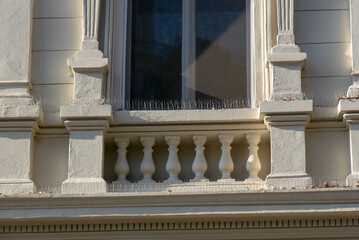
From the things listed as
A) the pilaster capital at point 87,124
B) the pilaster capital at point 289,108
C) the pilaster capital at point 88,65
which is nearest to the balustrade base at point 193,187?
the pilaster capital at point 87,124

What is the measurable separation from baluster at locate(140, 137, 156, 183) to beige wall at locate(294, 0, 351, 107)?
79.4 inches

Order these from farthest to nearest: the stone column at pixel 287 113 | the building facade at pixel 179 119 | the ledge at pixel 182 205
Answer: the stone column at pixel 287 113
the building facade at pixel 179 119
the ledge at pixel 182 205

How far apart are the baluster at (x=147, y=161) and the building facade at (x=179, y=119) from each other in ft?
0.06

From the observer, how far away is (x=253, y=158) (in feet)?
42.5

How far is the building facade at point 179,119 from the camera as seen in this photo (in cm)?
1226

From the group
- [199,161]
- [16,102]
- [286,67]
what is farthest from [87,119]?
[286,67]

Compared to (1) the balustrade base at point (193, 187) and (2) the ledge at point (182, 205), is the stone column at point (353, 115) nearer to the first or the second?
(2) the ledge at point (182, 205)

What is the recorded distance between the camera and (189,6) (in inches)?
551

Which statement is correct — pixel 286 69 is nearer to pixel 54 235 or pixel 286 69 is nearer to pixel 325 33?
pixel 325 33

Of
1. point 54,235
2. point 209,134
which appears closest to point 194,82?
point 209,134

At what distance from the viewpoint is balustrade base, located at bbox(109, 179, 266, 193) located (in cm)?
1279

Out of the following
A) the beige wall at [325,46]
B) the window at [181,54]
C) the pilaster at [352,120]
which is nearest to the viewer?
the pilaster at [352,120]

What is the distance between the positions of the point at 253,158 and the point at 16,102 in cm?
295

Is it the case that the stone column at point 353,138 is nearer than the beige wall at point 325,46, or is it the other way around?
the stone column at point 353,138
